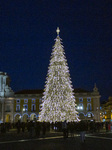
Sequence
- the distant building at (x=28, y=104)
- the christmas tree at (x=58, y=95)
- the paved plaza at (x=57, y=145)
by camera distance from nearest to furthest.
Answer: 1. the paved plaza at (x=57, y=145)
2. the christmas tree at (x=58, y=95)
3. the distant building at (x=28, y=104)

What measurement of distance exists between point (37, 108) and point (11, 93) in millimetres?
10082

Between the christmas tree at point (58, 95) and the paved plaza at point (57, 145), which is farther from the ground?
the christmas tree at point (58, 95)

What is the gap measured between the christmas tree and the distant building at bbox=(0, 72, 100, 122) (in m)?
34.1

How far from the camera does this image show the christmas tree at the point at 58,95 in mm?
33312

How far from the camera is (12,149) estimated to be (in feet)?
45.8

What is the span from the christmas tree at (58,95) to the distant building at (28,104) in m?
34.1

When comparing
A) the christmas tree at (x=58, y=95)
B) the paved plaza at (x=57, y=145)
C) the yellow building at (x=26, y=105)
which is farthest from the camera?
the yellow building at (x=26, y=105)

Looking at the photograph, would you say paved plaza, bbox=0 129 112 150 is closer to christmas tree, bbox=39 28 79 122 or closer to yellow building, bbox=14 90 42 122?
christmas tree, bbox=39 28 79 122

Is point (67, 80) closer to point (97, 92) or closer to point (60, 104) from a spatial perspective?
point (60, 104)

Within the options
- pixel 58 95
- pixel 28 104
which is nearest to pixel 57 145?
pixel 58 95

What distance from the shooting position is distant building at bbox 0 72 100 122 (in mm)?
68062

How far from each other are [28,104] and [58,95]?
3794cm

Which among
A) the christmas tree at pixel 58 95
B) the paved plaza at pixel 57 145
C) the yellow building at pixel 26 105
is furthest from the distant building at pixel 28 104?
the paved plaza at pixel 57 145

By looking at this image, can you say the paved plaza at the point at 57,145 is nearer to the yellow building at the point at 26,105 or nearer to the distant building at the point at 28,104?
the distant building at the point at 28,104
